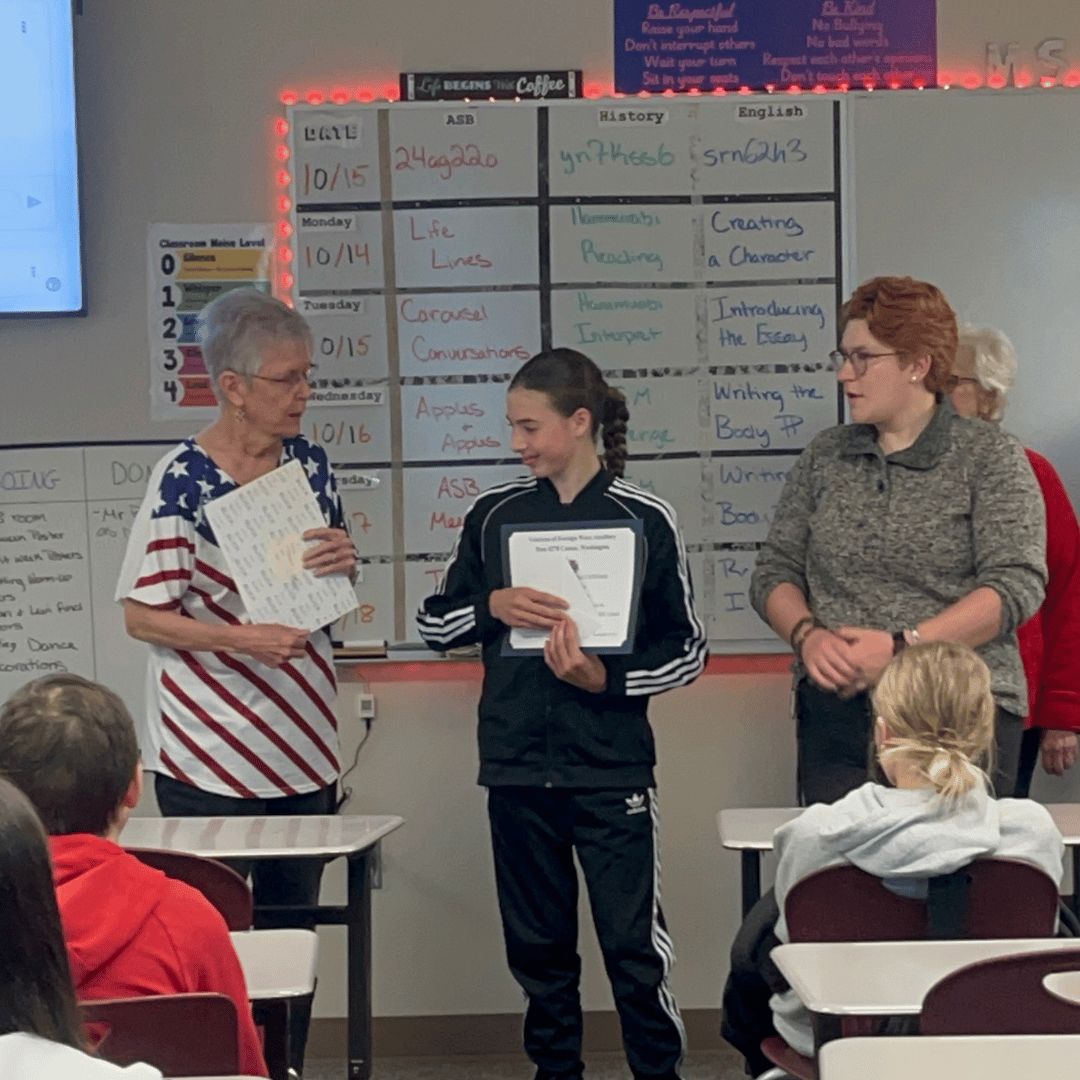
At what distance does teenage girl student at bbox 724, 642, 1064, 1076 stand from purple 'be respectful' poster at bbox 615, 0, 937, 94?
205 centimetres

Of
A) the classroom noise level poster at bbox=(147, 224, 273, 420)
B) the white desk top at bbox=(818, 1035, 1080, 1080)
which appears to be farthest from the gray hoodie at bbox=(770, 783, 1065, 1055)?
the classroom noise level poster at bbox=(147, 224, 273, 420)

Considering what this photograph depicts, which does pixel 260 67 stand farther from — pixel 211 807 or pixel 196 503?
pixel 211 807

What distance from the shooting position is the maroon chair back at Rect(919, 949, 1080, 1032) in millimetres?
1819

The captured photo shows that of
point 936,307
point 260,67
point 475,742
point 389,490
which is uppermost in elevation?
point 260,67

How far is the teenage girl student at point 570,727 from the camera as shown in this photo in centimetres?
320

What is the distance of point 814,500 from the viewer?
338 centimetres

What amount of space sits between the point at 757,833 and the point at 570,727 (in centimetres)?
49

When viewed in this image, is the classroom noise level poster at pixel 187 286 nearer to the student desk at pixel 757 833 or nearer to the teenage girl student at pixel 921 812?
the student desk at pixel 757 833

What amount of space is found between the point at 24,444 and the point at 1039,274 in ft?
8.83

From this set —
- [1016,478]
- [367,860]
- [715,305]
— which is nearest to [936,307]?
[1016,478]

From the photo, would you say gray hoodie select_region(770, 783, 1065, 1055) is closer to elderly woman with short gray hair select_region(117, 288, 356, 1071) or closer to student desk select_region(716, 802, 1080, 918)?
student desk select_region(716, 802, 1080, 918)

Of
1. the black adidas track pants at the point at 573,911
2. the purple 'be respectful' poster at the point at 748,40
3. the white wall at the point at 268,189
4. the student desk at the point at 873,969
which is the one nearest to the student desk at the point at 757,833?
the black adidas track pants at the point at 573,911

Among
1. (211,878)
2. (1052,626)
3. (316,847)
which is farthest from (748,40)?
(211,878)

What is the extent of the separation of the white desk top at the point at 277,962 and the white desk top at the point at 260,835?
15.7 inches
